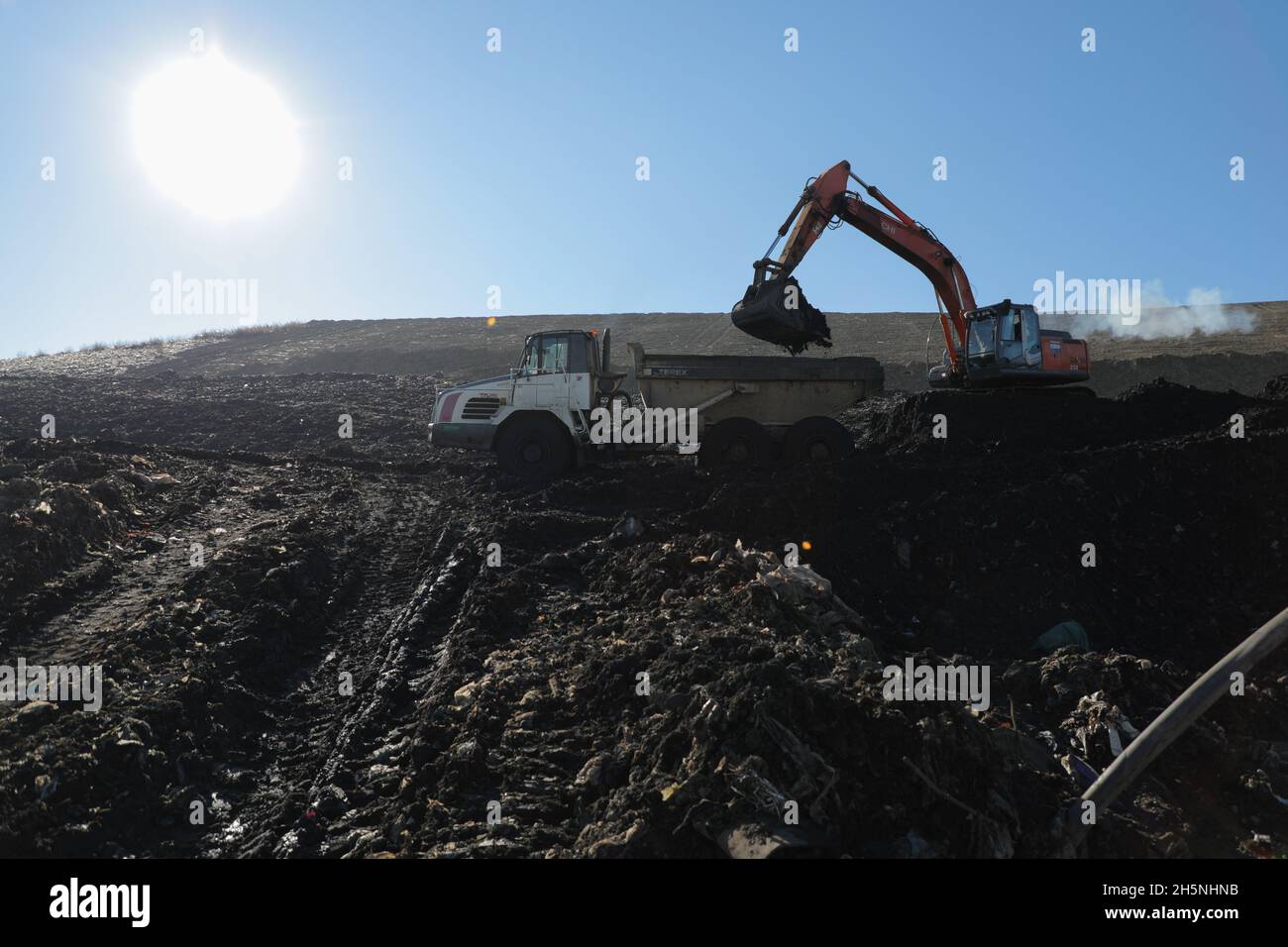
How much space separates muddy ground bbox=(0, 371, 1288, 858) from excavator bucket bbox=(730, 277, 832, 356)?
2596mm

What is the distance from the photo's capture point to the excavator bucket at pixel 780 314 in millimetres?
14141

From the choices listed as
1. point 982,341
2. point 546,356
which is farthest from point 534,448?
point 982,341

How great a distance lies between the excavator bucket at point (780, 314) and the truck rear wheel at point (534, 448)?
351 cm

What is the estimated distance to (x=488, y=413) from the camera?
14039 mm

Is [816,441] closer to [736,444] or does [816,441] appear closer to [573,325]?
[736,444]

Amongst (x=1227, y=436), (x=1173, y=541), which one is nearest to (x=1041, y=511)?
(x=1173, y=541)

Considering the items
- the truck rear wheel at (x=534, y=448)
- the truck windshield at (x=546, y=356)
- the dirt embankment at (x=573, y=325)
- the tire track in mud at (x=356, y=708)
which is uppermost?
the dirt embankment at (x=573, y=325)

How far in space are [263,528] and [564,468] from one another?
4604 millimetres

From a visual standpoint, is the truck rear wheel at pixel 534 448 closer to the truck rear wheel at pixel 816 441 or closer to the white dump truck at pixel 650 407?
the white dump truck at pixel 650 407

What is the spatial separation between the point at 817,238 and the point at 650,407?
447 centimetres

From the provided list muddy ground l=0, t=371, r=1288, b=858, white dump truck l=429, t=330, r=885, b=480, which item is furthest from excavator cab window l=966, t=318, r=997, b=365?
white dump truck l=429, t=330, r=885, b=480

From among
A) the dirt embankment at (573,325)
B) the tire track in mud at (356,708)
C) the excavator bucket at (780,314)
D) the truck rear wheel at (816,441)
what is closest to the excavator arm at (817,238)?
the excavator bucket at (780,314)

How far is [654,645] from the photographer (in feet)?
22.4

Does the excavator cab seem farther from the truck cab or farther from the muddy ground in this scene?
the truck cab
